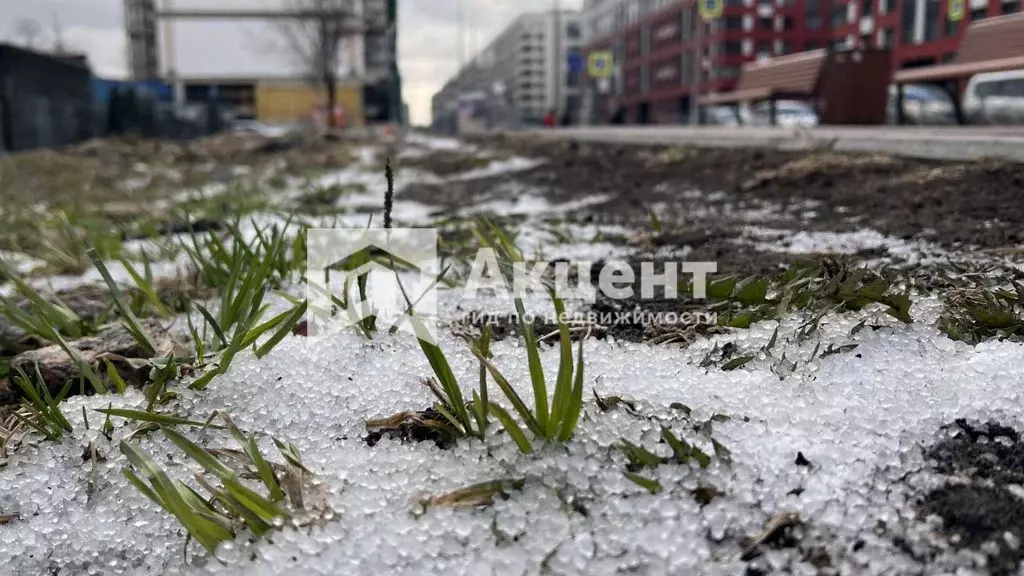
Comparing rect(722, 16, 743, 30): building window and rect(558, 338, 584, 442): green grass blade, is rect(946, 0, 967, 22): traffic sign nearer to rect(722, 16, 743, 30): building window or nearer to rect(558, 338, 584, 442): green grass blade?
rect(558, 338, 584, 442): green grass blade

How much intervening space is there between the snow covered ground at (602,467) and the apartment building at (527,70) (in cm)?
6371

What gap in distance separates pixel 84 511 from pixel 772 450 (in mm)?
889

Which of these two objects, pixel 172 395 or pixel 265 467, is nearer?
pixel 265 467

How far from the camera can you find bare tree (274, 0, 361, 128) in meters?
25.5

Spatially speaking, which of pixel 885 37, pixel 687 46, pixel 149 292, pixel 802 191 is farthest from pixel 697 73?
pixel 149 292

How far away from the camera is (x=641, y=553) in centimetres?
79

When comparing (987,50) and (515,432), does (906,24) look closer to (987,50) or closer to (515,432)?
(987,50)

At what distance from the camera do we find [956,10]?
719 centimetres

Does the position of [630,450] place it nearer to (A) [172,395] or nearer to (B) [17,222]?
(A) [172,395]

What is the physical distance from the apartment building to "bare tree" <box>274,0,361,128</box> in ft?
115

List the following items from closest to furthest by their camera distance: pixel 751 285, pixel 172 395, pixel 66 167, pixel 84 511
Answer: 1. pixel 84 511
2. pixel 172 395
3. pixel 751 285
4. pixel 66 167

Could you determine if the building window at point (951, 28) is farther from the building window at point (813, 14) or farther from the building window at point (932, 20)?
the building window at point (813, 14)

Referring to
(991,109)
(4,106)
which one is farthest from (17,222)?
(991,109)

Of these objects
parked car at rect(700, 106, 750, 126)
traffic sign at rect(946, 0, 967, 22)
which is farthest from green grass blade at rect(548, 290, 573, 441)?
parked car at rect(700, 106, 750, 126)
